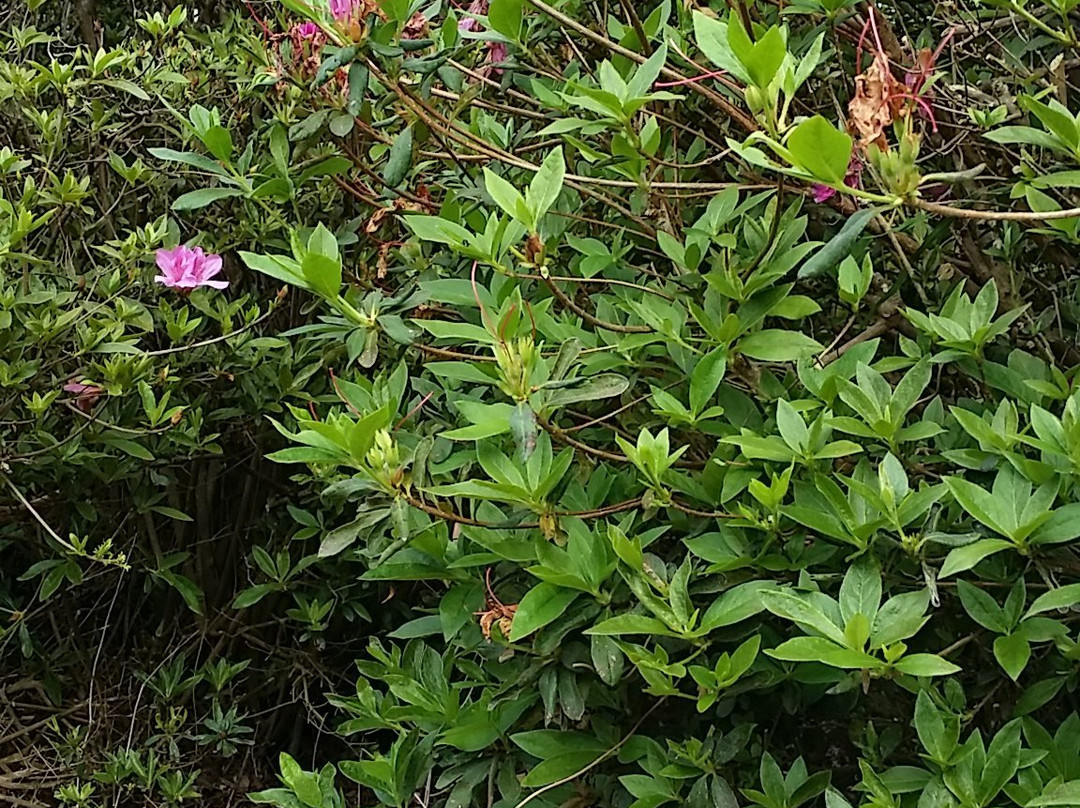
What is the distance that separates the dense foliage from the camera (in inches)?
42.3

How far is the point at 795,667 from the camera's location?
3.91 ft

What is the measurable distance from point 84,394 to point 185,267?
0.33 meters

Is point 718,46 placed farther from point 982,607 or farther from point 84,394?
point 84,394

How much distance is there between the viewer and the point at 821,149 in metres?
0.97

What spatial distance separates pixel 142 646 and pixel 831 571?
2.40 m

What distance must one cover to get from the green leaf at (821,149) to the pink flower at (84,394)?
1640 mm

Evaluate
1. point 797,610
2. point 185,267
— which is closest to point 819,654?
point 797,610

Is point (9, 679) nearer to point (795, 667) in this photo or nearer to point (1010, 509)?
point (795, 667)

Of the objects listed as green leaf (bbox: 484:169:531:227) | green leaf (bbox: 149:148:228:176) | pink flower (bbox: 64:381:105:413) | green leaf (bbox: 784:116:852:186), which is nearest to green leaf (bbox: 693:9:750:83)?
green leaf (bbox: 784:116:852:186)

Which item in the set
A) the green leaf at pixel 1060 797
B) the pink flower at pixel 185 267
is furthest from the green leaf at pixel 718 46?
the pink flower at pixel 185 267

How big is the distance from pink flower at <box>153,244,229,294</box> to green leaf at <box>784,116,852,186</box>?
152 cm

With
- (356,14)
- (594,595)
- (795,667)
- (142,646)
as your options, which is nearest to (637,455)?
(594,595)

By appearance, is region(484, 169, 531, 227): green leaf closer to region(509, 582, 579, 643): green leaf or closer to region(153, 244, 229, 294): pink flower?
region(509, 582, 579, 643): green leaf

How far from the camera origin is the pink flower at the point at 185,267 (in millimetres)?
2219
